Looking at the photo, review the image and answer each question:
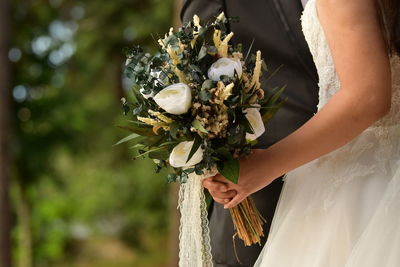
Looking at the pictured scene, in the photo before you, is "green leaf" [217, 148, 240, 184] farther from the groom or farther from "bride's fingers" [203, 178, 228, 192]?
the groom

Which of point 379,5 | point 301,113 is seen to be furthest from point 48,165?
point 379,5

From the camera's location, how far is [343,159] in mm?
2246

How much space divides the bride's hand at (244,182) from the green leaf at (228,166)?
0.06 meters

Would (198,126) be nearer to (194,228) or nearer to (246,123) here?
(246,123)

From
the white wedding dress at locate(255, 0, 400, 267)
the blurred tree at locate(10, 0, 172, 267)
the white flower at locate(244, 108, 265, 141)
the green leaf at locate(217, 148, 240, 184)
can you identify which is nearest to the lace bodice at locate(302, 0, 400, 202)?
the white wedding dress at locate(255, 0, 400, 267)

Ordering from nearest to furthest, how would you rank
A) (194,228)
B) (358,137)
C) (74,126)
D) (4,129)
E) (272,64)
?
(358,137) < (194,228) < (272,64) < (4,129) < (74,126)

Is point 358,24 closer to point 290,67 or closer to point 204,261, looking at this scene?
point 290,67

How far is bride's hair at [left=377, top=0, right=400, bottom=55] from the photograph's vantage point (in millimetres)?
2047

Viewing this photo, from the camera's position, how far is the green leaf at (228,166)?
207 centimetres

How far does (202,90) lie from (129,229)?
10.7 metres

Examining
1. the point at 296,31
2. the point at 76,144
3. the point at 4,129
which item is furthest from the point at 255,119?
the point at 76,144

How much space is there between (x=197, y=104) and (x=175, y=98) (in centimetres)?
7

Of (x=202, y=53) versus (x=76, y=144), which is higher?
(x=76, y=144)

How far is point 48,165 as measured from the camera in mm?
9742
